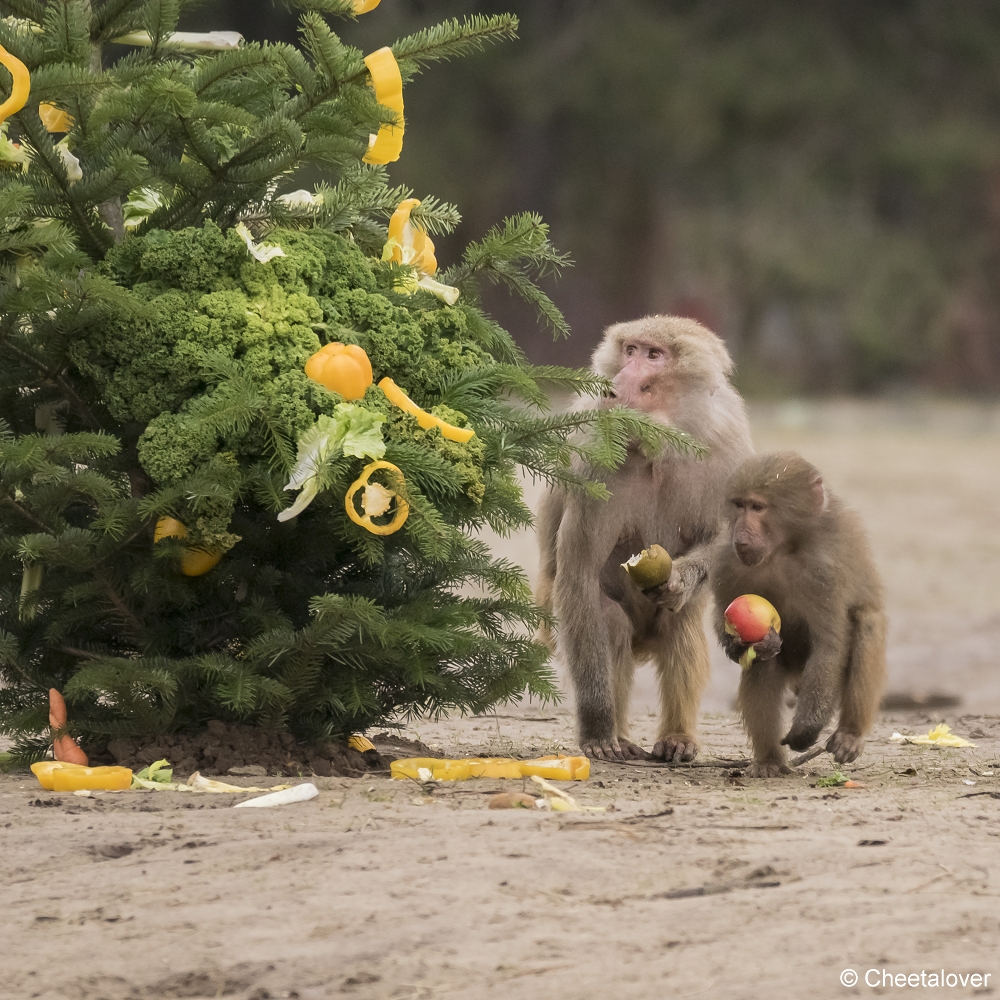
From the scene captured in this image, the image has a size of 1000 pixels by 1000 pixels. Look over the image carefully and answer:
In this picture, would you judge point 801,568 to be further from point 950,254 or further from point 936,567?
point 950,254

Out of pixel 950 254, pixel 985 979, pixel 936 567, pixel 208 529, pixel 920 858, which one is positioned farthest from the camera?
pixel 950 254

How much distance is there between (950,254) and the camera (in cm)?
3234

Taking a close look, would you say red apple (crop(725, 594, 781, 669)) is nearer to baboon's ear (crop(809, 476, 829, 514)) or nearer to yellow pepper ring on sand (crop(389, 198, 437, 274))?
baboon's ear (crop(809, 476, 829, 514))

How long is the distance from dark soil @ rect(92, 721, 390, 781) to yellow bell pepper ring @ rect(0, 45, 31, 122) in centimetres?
206

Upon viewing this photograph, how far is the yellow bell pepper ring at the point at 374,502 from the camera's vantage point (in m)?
4.88

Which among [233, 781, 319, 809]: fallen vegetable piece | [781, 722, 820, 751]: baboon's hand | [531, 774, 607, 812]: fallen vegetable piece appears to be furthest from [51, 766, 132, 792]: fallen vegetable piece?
[781, 722, 820, 751]: baboon's hand

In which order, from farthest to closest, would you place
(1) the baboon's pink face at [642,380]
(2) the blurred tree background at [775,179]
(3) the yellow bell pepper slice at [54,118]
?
(2) the blurred tree background at [775,179] < (1) the baboon's pink face at [642,380] < (3) the yellow bell pepper slice at [54,118]

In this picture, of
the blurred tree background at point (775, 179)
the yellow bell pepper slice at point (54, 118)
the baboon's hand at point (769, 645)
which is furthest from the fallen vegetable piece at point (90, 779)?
the blurred tree background at point (775, 179)

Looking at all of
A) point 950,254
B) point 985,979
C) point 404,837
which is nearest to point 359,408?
point 404,837

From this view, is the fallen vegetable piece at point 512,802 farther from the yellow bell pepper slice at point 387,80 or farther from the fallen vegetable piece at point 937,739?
the fallen vegetable piece at point 937,739

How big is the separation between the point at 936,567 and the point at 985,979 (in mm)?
12296

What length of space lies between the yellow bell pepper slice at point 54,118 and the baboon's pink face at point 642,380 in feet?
7.50

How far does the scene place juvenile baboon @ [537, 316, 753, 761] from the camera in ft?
20.8

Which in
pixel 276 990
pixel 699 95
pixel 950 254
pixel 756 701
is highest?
pixel 699 95
